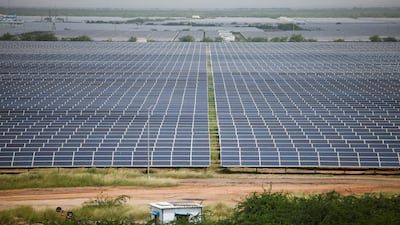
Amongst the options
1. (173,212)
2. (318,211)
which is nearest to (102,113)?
(173,212)

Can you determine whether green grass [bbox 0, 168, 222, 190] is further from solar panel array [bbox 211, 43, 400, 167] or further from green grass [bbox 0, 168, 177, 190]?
solar panel array [bbox 211, 43, 400, 167]

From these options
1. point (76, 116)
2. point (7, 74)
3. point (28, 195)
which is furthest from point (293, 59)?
point (28, 195)

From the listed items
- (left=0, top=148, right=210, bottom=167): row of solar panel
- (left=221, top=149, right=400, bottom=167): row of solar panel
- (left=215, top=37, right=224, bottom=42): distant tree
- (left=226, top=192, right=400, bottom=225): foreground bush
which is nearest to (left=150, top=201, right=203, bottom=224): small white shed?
(left=226, top=192, right=400, bottom=225): foreground bush

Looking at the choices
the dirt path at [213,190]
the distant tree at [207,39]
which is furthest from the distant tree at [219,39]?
the dirt path at [213,190]

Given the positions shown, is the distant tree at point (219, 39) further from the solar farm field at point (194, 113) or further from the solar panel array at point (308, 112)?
the solar farm field at point (194, 113)

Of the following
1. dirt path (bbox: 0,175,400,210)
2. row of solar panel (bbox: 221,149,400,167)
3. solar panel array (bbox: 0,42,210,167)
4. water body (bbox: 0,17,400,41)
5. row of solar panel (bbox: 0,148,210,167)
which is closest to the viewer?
dirt path (bbox: 0,175,400,210)

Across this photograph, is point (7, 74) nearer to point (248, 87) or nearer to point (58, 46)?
point (248, 87)

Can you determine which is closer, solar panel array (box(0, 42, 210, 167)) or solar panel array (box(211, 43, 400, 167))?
solar panel array (box(0, 42, 210, 167))
